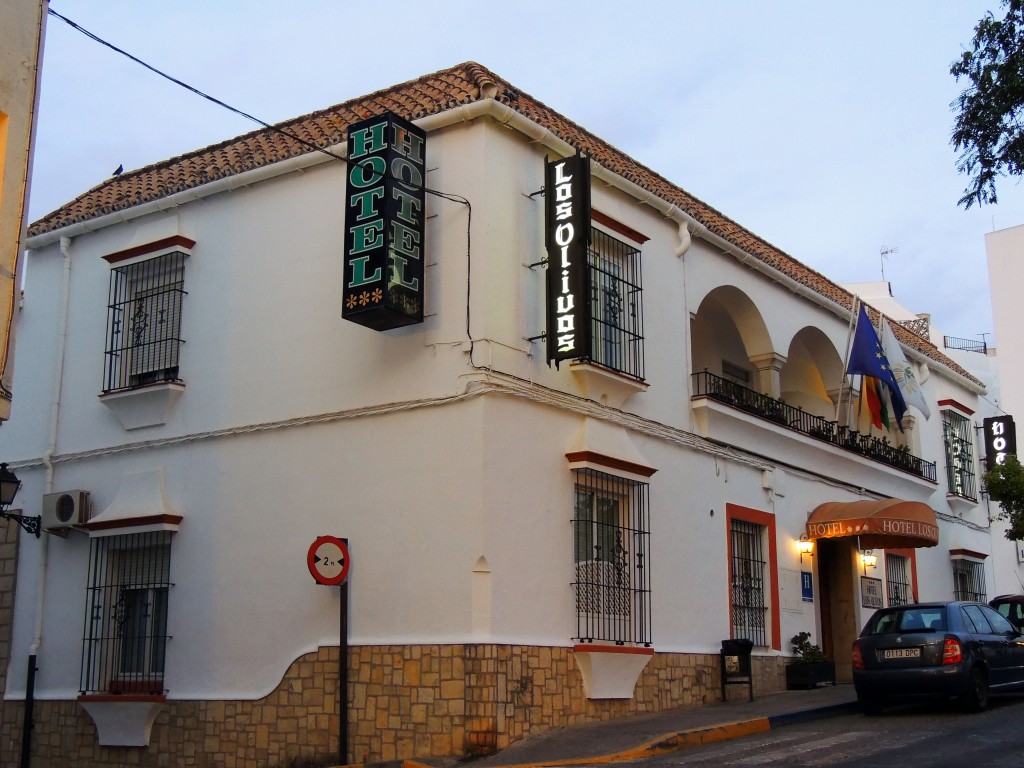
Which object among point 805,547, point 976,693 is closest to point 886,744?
point 976,693

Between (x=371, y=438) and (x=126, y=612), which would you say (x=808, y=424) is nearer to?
(x=371, y=438)

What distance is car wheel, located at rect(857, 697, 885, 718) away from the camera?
14.1m

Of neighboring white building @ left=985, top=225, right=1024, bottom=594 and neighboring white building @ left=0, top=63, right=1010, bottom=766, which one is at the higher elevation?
neighboring white building @ left=985, top=225, right=1024, bottom=594

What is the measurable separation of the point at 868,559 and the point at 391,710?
11.2 metres

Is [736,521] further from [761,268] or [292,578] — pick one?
[292,578]

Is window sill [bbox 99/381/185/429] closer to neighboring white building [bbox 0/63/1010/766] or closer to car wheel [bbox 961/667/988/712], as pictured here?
neighboring white building [bbox 0/63/1010/766]

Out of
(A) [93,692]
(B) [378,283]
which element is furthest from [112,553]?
(B) [378,283]

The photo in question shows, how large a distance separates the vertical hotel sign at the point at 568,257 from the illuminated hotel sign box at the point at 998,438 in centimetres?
1720

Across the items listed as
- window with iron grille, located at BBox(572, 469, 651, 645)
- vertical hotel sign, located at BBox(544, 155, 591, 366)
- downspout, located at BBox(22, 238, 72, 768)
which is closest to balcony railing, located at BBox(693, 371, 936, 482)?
window with iron grille, located at BBox(572, 469, 651, 645)

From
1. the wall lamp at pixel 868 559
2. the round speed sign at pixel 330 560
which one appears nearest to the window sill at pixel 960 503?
the wall lamp at pixel 868 559

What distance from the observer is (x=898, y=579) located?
875 inches

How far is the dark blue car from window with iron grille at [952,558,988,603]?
35.3 ft

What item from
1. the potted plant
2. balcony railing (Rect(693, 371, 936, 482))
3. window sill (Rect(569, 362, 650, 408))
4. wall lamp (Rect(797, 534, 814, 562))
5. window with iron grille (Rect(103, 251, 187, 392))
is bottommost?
the potted plant

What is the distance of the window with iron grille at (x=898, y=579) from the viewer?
71.5ft
